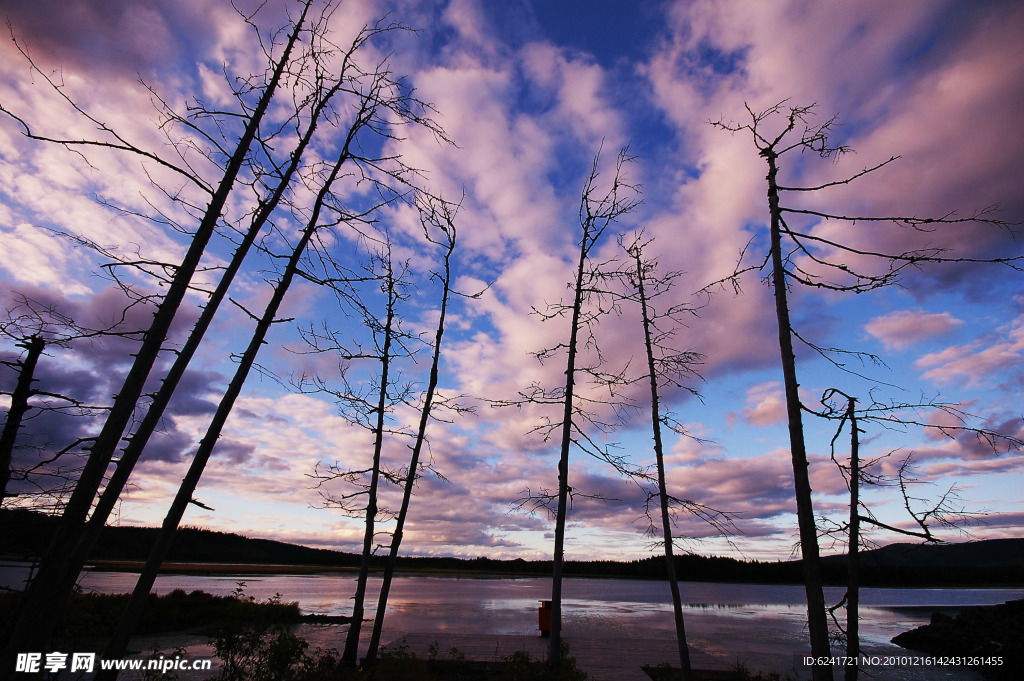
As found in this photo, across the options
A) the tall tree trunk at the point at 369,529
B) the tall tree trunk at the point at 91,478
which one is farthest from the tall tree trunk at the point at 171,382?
the tall tree trunk at the point at 369,529

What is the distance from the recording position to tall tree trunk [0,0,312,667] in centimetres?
455

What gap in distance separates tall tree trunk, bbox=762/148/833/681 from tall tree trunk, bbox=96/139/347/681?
631 cm

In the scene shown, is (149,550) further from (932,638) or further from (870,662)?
(932,638)

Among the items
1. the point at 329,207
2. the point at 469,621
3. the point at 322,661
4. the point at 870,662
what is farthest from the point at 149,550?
the point at 870,662

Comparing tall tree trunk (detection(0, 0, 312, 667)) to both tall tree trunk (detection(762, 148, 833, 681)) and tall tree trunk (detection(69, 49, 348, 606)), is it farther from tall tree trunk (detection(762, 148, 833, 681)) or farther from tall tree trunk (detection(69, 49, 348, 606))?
tall tree trunk (detection(762, 148, 833, 681))

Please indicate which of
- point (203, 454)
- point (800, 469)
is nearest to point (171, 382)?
point (203, 454)

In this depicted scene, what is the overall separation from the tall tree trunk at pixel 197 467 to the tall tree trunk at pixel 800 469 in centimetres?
631

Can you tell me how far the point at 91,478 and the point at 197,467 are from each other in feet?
4.65

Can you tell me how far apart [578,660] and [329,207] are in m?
15.7

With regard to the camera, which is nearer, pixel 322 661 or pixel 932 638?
pixel 322 661

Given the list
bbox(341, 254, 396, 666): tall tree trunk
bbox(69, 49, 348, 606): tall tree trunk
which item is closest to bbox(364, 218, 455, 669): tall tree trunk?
bbox(341, 254, 396, 666): tall tree trunk

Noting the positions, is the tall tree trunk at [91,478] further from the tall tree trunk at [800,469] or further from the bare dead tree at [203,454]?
the tall tree trunk at [800,469]

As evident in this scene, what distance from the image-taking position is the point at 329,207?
6.85 metres

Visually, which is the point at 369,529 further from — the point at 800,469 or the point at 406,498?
the point at 800,469
